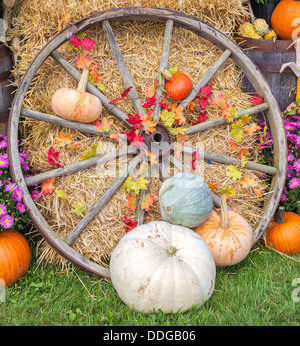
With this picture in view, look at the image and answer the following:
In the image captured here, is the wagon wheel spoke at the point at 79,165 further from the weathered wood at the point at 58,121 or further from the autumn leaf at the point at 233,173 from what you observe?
the autumn leaf at the point at 233,173

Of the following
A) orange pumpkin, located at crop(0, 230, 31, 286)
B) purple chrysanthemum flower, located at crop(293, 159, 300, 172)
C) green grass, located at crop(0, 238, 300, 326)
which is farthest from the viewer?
purple chrysanthemum flower, located at crop(293, 159, 300, 172)

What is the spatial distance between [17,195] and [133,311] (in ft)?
3.41

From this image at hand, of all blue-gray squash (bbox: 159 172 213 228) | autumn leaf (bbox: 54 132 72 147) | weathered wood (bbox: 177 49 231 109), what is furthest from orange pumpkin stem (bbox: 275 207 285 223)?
autumn leaf (bbox: 54 132 72 147)

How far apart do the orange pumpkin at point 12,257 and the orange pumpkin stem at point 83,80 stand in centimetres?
107

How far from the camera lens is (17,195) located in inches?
106

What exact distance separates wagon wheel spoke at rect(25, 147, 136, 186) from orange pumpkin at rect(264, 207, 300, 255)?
121 cm

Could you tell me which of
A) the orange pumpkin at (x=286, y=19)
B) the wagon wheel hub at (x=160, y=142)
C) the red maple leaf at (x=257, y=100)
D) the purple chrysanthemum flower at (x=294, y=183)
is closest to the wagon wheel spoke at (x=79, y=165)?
the wagon wheel hub at (x=160, y=142)

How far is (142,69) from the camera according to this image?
3080 mm

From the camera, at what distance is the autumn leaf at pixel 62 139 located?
2.86 m

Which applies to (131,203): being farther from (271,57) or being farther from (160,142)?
(271,57)

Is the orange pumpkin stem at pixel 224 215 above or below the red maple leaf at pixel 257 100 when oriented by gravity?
below

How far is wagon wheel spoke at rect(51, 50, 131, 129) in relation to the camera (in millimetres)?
2874

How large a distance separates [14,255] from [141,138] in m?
1.11

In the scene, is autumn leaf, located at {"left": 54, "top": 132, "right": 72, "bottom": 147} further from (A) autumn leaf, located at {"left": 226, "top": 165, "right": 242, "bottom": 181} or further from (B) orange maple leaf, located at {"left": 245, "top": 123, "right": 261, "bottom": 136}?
(B) orange maple leaf, located at {"left": 245, "top": 123, "right": 261, "bottom": 136}
